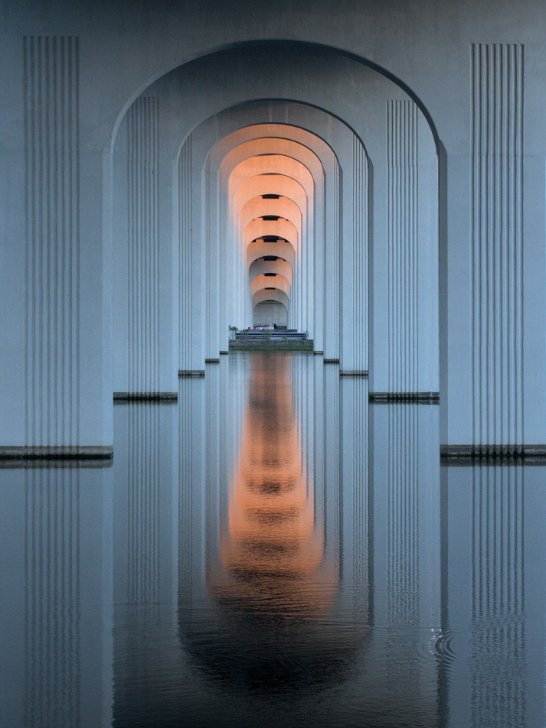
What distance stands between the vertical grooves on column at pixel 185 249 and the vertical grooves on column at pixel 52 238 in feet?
48.2

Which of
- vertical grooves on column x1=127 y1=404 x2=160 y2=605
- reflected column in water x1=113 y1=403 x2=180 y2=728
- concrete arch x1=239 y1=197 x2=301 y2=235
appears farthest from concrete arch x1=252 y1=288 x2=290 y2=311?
reflected column in water x1=113 y1=403 x2=180 y2=728

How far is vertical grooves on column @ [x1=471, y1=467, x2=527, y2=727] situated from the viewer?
3958mm

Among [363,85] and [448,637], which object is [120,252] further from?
[448,637]

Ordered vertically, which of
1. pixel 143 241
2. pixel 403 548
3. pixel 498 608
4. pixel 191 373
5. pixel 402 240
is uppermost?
pixel 143 241

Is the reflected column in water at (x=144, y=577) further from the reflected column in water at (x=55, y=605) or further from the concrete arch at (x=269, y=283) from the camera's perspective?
the concrete arch at (x=269, y=283)

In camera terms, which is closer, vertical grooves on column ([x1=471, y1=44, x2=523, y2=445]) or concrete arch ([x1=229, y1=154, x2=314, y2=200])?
vertical grooves on column ([x1=471, y1=44, x2=523, y2=445])

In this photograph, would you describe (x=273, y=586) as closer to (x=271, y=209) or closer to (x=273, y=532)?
(x=273, y=532)

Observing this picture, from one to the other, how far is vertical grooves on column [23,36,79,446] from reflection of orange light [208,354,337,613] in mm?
2069

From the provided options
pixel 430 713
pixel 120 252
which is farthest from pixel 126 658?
pixel 120 252

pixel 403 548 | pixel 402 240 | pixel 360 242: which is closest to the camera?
pixel 403 548

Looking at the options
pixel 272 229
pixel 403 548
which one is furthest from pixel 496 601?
pixel 272 229

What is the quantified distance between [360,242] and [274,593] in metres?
20.1

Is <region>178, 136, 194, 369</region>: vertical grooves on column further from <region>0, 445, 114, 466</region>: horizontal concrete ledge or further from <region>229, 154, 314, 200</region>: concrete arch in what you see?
<region>0, 445, 114, 466</region>: horizontal concrete ledge

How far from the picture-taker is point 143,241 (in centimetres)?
1919
